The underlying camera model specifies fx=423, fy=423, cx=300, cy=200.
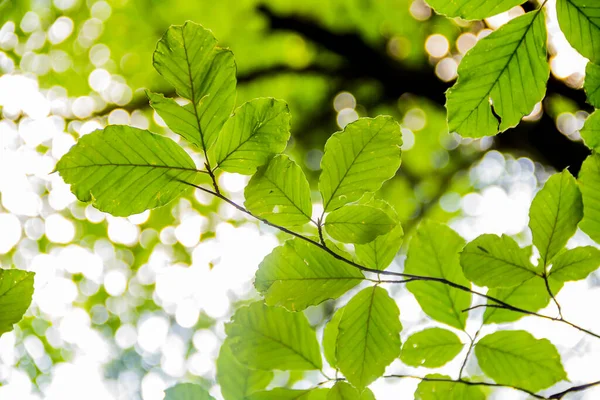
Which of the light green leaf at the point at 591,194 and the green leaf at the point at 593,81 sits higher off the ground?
the green leaf at the point at 593,81

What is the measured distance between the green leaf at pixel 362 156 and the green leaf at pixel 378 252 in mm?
126

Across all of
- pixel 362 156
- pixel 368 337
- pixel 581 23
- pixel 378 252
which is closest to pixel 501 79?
pixel 581 23

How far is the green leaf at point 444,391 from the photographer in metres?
0.70

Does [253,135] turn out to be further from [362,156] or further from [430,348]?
[430,348]

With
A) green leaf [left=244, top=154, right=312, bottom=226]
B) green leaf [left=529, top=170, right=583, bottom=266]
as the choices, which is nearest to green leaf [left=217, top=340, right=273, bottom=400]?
green leaf [left=244, top=154, right=312, bottom=226]

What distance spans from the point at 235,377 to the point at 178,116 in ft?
1.64

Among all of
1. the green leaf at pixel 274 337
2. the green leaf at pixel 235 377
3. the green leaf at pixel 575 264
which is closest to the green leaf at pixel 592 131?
the green leaf at pixel 575 264

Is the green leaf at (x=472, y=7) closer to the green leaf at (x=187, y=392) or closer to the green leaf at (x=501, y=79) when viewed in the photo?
the green leaf at (x=501, y=79)

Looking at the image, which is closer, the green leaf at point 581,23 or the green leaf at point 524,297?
the green leaf at point 581,23

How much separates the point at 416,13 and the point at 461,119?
10.3 feet

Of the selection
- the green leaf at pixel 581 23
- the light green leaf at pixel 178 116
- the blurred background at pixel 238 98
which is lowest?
the blurred background at pixel 238 98

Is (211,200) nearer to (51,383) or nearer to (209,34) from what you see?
(51,383)

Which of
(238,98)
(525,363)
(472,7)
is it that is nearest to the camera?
(472,7)

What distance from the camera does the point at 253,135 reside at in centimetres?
57
